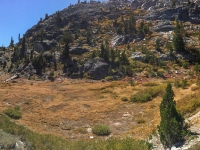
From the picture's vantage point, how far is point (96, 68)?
222 feet

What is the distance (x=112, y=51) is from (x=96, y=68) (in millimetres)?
11591

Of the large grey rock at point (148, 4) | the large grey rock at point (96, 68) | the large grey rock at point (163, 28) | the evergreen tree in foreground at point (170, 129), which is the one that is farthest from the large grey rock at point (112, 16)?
the evergreen tree in foreground at point (170, 129)

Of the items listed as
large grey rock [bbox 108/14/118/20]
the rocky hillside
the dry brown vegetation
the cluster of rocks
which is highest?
large grey rock [bbox 108/14/118/20]

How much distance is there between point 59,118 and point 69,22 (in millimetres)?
129593

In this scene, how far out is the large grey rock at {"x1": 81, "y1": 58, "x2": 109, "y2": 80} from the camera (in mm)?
66500

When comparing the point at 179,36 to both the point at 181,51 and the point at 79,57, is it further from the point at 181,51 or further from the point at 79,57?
the point at 79,57

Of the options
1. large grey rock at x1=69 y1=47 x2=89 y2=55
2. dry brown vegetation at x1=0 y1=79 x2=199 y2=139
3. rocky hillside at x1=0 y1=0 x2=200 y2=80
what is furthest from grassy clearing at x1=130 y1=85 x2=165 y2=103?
large grey rock at x1=69 y1=47 x2=89 y2=55

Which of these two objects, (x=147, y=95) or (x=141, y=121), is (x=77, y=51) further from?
(x=141, y=121)

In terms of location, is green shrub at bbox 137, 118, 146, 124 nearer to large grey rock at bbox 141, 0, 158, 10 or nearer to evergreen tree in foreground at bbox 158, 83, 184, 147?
evergreen tree in foreground at bbox 158, 83, 184, 147

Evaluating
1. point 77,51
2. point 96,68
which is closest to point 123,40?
point 77,51

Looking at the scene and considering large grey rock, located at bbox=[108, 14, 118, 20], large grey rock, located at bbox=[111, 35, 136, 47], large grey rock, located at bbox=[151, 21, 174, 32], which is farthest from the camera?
large grey rock, located at bbox=[108, 14, 118, 20]

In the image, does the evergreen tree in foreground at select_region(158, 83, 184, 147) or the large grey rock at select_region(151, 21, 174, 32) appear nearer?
the evergreen tree in foreground at select_region(158, 83, 184, 147)

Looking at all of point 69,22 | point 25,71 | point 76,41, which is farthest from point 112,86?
point 69,22

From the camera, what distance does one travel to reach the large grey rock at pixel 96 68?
218 ft
